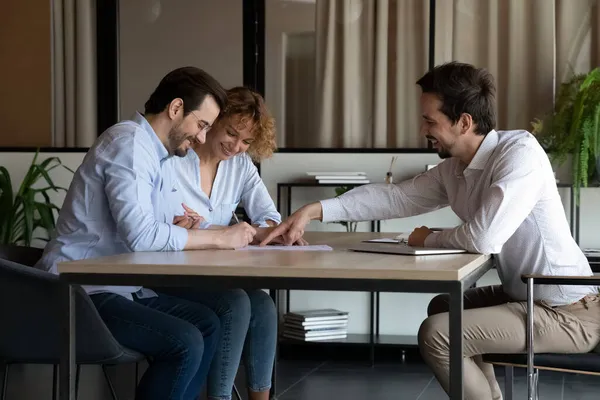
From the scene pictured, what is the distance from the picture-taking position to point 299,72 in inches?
236

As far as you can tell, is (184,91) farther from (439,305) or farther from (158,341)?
(439,305)

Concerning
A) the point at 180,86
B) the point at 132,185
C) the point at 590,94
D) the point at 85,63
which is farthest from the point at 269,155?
the point at 85,63

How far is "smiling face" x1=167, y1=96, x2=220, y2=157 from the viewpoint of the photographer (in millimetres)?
3043

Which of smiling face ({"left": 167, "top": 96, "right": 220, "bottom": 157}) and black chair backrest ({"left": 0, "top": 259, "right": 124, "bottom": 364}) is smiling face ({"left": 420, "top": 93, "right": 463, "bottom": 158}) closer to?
smiling face ({"left": 167, "top": 96, "right": 220, "bottom": 157})

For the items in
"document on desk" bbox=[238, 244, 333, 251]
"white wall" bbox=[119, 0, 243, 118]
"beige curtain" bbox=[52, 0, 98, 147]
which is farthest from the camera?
"white wall" bbox=[119, 0, 243, 118]

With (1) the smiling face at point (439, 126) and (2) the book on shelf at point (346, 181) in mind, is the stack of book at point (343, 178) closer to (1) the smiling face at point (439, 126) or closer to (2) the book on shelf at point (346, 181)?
(2) the book on shelf at point (346, 181)

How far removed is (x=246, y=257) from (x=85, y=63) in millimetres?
3886

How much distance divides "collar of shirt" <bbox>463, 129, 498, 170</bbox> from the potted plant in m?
2.12

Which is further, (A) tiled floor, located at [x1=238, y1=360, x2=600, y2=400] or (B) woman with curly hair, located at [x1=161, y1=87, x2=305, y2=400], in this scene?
(A) tiled floor, located at [x1=238, y1=360, x2=600, y2=400]

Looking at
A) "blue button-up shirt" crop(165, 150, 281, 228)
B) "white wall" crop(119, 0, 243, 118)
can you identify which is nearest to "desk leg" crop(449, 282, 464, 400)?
"blue button-up shirt" crop(165, 150, 281, 228)

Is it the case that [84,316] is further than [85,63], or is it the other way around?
[85,63]

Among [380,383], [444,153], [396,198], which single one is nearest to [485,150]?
[444,153]

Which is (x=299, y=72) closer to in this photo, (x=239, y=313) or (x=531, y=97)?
(x=531, y=97)

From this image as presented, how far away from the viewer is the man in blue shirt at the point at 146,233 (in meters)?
2.68
